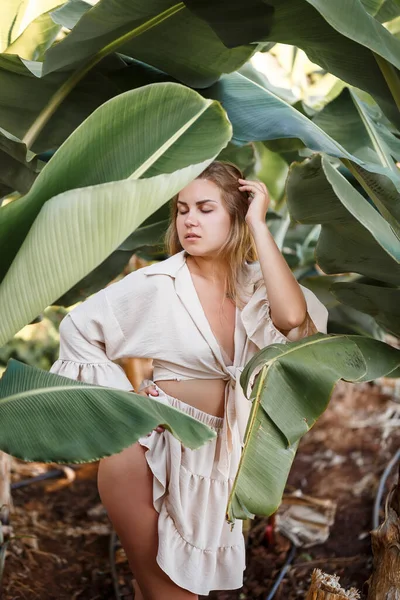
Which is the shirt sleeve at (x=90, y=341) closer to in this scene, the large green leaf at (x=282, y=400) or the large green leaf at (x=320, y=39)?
the large green leaf at (x=282, y=400)

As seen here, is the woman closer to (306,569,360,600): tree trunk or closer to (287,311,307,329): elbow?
(287,311,307,329): elbow

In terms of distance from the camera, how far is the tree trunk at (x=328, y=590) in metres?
1.66

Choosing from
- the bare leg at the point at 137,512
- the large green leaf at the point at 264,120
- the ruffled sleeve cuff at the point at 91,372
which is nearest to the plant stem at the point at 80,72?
the large green leaf at the point at 264,120

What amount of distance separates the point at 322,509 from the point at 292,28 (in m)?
2.41

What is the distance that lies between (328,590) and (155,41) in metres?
1.40

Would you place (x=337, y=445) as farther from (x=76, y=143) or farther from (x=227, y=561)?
(x=76, y=143)

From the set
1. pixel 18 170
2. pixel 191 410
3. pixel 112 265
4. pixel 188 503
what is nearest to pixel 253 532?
pixel 112 265

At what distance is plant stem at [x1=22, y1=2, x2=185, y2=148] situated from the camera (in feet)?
5.74

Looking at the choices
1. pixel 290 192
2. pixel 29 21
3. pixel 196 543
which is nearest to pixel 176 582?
pixel 196 543

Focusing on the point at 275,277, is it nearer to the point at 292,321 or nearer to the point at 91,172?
the point at 292,321

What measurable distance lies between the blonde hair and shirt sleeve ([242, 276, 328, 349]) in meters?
0.07

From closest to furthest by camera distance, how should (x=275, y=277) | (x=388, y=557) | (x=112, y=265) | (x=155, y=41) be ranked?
(x=275, y=277) → (x=388, y=557) → (x=155, y=41) → (x=112, y=265)

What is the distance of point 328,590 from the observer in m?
1.68

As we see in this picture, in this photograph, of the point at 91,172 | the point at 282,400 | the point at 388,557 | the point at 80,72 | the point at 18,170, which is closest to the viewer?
the point at 91,172
